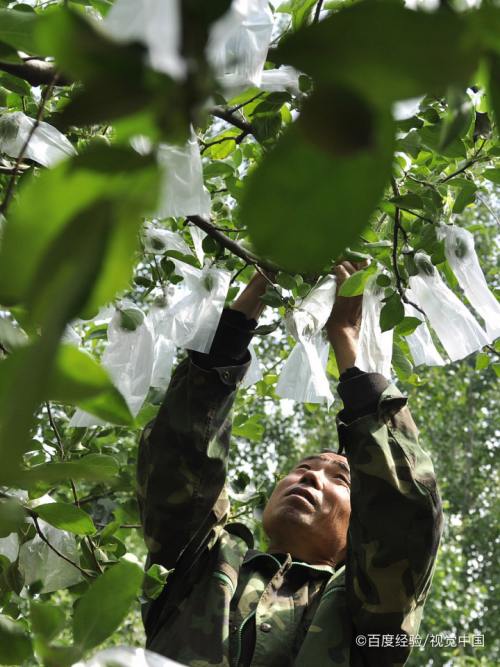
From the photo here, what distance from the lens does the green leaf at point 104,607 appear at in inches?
13.8

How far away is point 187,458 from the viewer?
5.55 feet

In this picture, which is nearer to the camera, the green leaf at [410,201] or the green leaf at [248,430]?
the green leaf at [410,201]

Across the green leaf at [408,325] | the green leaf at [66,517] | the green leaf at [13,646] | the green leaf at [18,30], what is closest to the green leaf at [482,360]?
the green leaf at [408,325]

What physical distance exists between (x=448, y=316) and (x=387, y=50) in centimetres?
126

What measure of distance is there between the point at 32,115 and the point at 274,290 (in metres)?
0.45

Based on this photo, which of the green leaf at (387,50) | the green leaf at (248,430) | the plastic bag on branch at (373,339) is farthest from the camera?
the green leaf at (248,430)

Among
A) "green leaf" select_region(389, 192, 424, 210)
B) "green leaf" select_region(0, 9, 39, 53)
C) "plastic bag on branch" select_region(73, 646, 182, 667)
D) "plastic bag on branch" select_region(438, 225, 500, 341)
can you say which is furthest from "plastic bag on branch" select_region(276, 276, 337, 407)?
"plastic bag on branch" select_region(73, 646, 182, 667)

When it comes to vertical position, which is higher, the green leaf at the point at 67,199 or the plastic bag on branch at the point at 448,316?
the plastic bag on branch at the point at 448,316

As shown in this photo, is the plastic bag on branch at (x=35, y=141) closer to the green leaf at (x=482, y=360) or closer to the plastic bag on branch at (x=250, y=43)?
the plastic bag on branch at (x=250, y=43)

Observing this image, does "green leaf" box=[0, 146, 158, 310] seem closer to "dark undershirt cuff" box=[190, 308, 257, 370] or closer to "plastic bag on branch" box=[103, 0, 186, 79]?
"plastic bag on branch" box=[103, 0, 186, 79]

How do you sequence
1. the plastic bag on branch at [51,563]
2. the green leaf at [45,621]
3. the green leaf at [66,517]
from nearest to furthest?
the green leaf at [45,621] → the green leaf at [66,517] → the plastic bag on branch at [51,563]

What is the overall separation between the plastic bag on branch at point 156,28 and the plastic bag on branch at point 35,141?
51cm

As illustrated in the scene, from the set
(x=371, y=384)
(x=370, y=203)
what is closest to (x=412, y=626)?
(x=371, y=384)

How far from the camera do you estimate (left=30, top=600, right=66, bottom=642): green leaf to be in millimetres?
314
